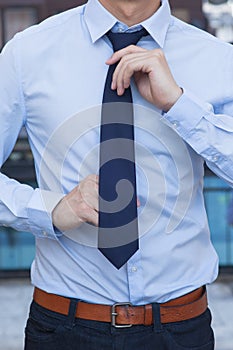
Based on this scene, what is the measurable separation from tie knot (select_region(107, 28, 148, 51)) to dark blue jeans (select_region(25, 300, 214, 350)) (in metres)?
0.63

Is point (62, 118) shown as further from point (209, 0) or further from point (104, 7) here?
point (209, 0)

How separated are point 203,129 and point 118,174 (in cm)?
22

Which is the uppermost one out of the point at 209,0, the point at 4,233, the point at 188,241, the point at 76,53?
the point at 76,53

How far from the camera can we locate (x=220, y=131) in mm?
1998

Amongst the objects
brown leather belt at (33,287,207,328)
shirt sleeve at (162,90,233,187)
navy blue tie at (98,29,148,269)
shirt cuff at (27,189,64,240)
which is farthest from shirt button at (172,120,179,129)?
brown leather belt at (33,287,207,328)

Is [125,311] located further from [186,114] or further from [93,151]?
[186,114]

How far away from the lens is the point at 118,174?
1991 millimetres

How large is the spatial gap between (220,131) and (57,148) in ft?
1.30

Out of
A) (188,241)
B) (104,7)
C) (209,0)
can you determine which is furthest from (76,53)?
(209,0)

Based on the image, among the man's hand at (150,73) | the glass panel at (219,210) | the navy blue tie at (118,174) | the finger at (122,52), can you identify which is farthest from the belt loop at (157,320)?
the glass panel at (219,210)

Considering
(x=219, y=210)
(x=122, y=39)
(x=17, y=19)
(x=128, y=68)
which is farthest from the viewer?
(x=219, y=210)

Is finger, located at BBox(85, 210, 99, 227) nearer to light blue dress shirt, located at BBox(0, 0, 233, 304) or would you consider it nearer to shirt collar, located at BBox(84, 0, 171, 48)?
light blue dress shirt, located at BBox(0, 0, 233, 304)

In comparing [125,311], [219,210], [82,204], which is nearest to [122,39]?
[82,204]

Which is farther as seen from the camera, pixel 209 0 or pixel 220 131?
pixel 209 0
